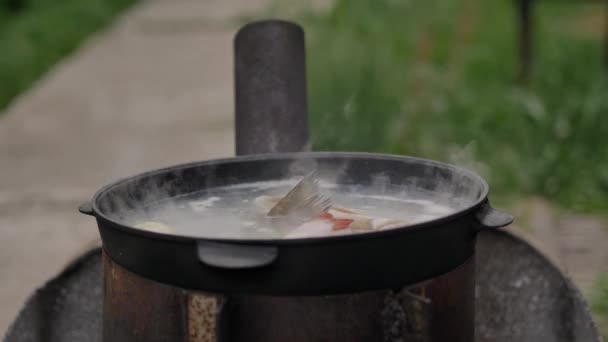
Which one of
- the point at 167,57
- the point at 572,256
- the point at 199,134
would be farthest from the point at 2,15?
the point at 572,256

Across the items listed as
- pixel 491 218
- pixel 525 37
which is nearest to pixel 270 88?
pixel 491 218

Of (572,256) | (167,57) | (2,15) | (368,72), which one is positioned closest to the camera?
(572,256)

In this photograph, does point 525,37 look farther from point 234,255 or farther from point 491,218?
point 234,255

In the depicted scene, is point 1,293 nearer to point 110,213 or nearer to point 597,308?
point 110,213

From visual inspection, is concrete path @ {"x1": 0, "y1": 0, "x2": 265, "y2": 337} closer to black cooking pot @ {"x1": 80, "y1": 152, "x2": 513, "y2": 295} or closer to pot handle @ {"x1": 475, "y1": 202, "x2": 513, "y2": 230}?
black cooking pot @ {"x1": 80, "y1": 152, "x2": 513, "y2": 295}

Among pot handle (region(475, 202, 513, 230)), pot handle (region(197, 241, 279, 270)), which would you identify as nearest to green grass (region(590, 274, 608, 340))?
pot handle (region(475, 202, 513, 230))
